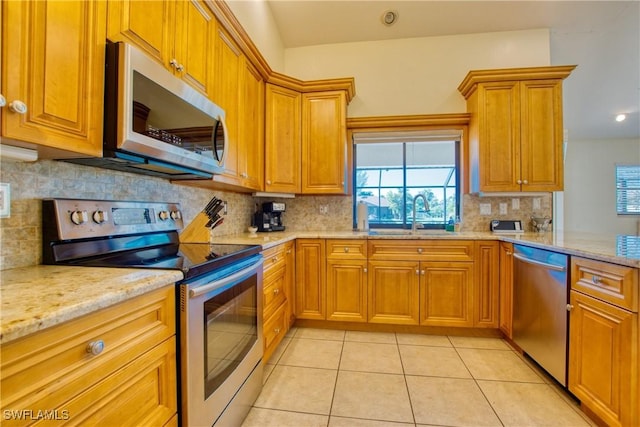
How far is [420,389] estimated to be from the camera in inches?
66.4

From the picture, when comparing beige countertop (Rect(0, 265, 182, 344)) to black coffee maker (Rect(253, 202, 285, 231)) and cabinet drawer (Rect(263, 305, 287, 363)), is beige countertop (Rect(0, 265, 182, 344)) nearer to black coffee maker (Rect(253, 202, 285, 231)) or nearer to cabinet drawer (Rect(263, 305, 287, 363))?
cabinet drawer (Rect(263, 305, 287, 363))

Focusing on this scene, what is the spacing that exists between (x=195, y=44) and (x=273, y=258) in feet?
4.62

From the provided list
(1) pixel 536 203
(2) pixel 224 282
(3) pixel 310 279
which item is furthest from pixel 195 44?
(1) pixel 536 203

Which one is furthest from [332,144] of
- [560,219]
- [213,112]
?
[560,219]

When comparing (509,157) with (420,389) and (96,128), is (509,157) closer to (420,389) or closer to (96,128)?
(420,389)

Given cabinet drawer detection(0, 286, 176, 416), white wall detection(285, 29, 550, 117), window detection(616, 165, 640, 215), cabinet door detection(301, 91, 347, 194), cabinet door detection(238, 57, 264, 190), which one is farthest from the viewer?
window detection(616, 165, 640, 215)

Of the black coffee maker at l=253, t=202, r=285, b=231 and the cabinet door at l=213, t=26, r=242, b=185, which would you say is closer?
the cabinet door at l=213, t=26, r=242, b=185

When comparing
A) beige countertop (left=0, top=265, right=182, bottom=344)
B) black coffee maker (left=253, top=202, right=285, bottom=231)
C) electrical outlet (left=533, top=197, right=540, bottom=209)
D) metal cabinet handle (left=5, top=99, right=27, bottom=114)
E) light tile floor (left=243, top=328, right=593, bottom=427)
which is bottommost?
light tile floor (left=243, top=328, right=593, bottom=427)

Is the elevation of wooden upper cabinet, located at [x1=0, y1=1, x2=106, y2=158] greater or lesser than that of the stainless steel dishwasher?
greater

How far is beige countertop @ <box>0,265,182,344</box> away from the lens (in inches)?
21.4

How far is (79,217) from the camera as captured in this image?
1158 millimetres

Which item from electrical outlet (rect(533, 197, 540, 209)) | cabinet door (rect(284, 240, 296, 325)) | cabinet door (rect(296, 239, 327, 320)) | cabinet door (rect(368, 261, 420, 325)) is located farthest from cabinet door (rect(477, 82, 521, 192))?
cabinet door (rect(284, 240, 296, 325))

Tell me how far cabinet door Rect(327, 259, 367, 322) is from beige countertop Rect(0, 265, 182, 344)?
1.72 metres

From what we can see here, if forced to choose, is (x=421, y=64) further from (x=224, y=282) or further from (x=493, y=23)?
(x=224, y=282)
